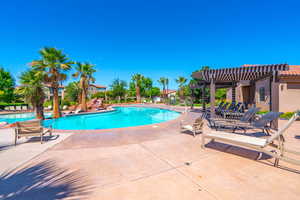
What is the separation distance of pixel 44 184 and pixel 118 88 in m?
33.4

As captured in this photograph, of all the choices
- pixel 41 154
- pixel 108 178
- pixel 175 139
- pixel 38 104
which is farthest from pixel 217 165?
pixel 38 104

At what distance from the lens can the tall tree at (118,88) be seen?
3462cm

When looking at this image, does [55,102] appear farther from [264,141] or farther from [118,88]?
[118,88]

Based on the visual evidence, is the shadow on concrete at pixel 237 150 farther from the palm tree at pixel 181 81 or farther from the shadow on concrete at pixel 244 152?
the palm tree at pixel 181 81

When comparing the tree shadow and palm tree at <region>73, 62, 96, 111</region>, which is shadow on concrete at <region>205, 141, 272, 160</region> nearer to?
the tree shadow

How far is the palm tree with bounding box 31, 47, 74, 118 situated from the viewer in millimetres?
10297

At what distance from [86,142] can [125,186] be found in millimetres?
2936

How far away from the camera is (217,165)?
2.74m

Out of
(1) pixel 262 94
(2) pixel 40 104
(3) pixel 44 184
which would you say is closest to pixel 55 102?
(2) pixel 40 104

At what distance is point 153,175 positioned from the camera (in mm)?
2426

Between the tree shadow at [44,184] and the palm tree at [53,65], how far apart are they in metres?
10.4

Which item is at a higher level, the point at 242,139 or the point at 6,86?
the point at 6,86

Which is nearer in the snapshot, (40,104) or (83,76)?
(40,104)

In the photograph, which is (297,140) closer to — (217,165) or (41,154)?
(217,165)
